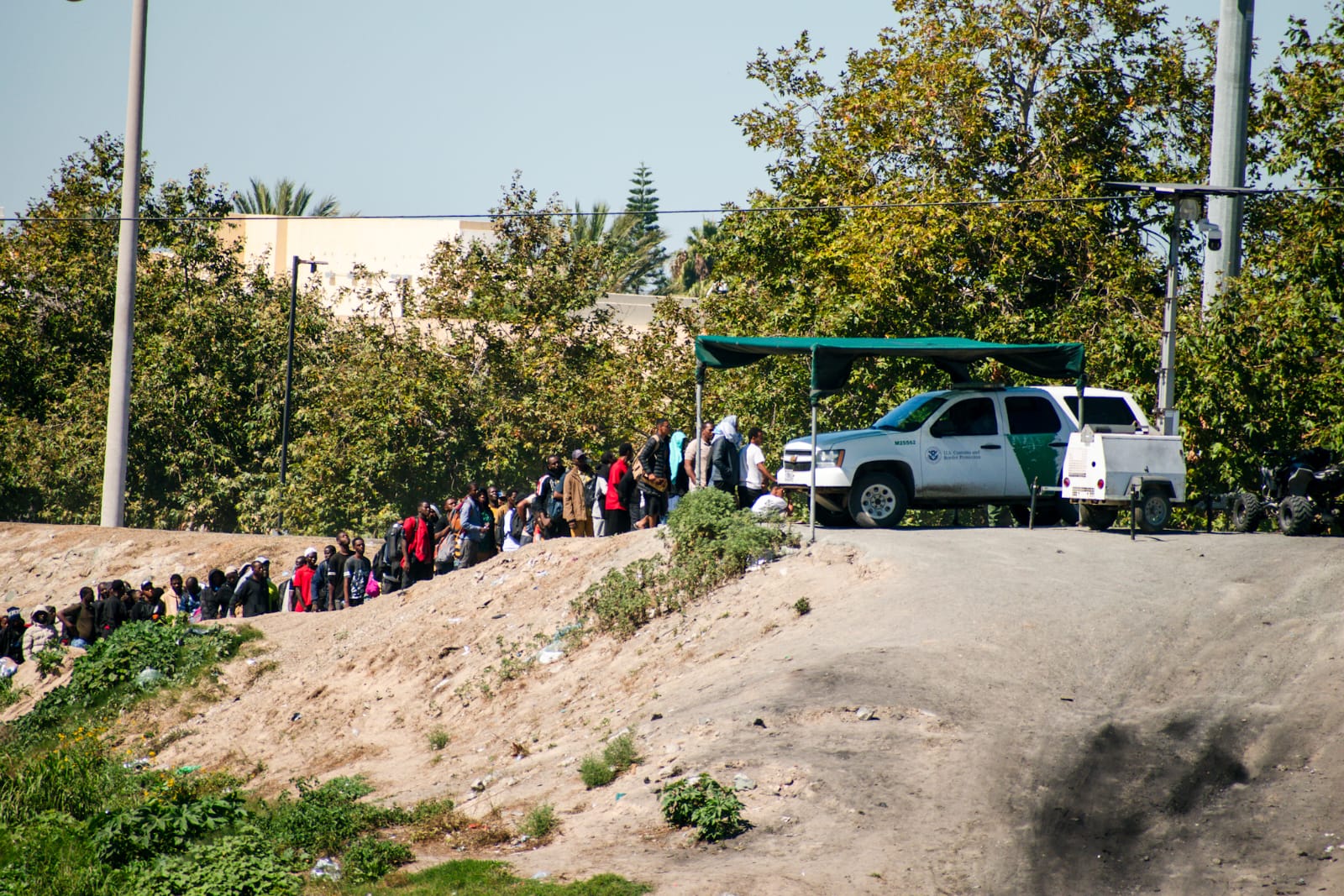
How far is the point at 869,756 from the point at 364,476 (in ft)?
78.9

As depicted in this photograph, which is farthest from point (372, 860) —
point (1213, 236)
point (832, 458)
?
point (1213, 236)

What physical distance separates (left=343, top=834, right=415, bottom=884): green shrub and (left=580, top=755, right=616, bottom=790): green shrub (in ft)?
4.94

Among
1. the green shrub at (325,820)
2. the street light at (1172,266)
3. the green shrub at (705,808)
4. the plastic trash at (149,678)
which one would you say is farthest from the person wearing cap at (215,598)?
the street light at (1172,266)

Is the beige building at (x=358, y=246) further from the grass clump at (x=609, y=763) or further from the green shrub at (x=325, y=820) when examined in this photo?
the grass clump at (x=609, y=763)

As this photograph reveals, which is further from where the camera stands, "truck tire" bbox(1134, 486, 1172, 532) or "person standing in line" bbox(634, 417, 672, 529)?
"person standing in line" bbox(634, 417, 672, 529)

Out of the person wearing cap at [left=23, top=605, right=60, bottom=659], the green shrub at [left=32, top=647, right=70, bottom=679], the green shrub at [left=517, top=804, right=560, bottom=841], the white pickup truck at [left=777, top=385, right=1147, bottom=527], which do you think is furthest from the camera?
the person wearing cap at [left=23, top=605, right=60, bottom=659]

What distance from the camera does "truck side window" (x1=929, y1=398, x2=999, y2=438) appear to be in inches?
675

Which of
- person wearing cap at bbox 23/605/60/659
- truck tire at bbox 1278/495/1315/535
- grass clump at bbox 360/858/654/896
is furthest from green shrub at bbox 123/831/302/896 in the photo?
truck tire at bbox 1278/495/1315/535

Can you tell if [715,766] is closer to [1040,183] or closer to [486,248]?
[1040,183]

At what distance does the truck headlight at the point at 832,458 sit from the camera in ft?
54.7

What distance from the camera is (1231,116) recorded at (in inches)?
944

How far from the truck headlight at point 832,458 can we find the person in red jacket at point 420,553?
19.0 ft

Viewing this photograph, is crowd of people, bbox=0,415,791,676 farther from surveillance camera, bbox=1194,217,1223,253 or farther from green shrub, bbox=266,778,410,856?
surveillance camera, bbox=1194,217,1223,253

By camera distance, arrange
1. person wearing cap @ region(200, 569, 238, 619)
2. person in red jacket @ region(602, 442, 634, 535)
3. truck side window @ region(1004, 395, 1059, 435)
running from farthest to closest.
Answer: person wearing cap @ region(200, 569, 238, 619), person in red jacket @ region(602, 442, 634, 535), truck side window @ region(1004, 395, 1059, 435)
